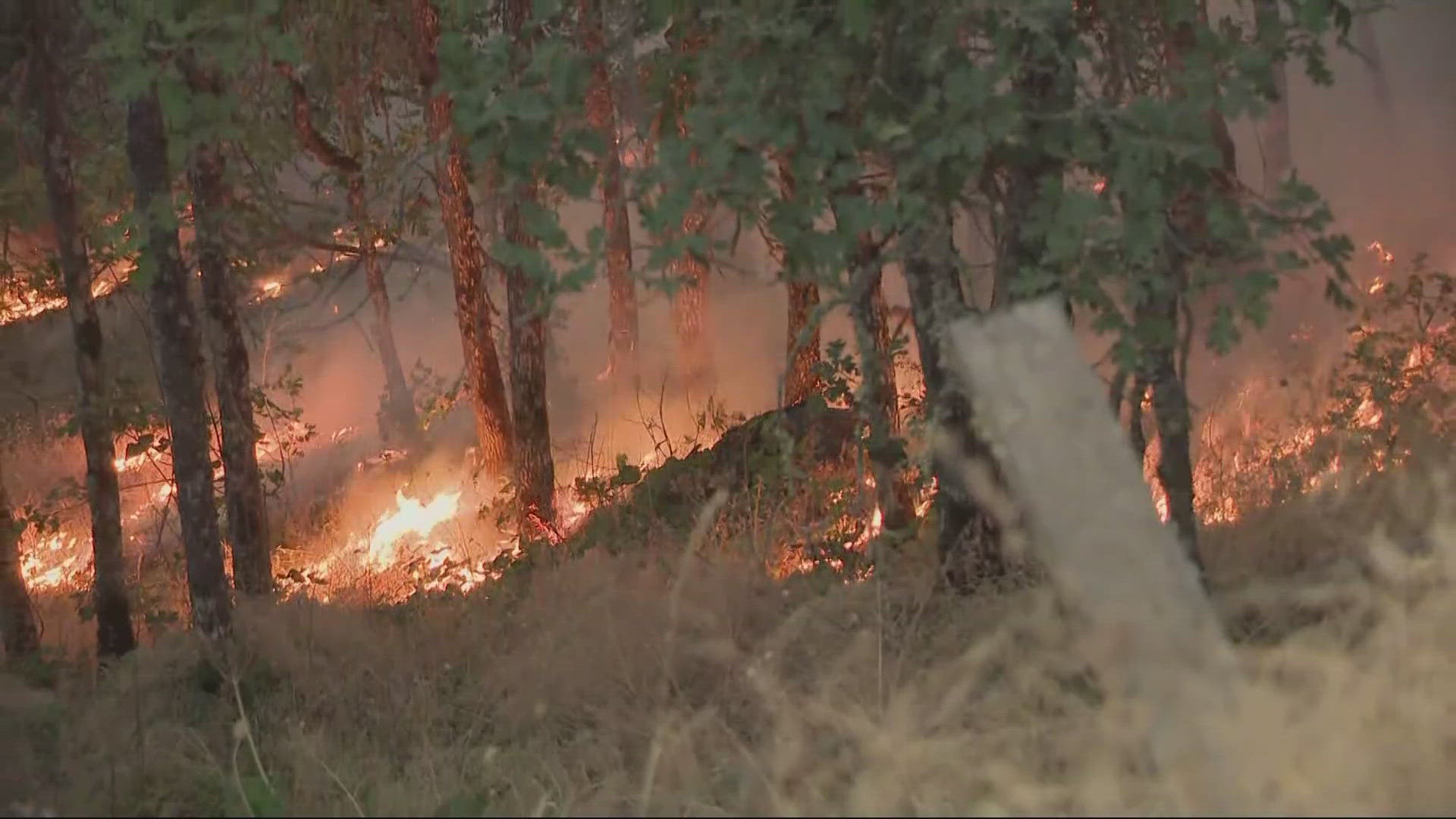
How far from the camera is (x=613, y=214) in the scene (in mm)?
13766

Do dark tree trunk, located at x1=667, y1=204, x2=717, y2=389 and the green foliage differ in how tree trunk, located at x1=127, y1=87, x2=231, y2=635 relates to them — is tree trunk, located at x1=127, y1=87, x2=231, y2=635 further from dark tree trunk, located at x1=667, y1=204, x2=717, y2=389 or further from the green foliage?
dark tree trunk, located at x1=667, y1=204, x2=717, y2=389

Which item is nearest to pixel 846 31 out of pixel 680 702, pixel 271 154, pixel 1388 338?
pixel 680 702

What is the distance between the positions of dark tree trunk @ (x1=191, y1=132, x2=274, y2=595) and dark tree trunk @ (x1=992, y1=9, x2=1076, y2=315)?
3.93 meters

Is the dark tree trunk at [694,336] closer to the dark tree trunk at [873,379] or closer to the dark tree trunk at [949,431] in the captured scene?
the dark tree trunk at [873,379]

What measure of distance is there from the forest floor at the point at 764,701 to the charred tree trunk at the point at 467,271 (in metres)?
4.65

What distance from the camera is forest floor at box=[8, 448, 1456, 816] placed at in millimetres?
2750

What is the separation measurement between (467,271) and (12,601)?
4.18m

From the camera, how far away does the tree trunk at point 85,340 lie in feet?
21.7

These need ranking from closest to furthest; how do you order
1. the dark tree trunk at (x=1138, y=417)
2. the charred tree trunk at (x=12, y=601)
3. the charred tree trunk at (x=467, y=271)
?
the dark tree trunk at (x=1138, y=417), the charred tree trunk at (x=12, y=601), the charred tree trunk at (x=467, y=271)

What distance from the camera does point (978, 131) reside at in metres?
3.61

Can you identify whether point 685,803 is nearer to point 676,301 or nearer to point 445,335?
point 676,301

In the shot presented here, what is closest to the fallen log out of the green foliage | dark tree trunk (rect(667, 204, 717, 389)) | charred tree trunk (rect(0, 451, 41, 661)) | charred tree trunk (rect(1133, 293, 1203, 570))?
A: charred tree trunk (rect(1133, 293, 1203, 570))

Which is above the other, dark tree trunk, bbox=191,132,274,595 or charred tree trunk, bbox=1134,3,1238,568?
dark tree trunk, bbox=191,132,274,595

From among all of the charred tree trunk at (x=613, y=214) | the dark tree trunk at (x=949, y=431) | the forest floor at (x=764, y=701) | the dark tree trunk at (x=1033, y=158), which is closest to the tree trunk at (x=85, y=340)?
the forest floor at (x=764, y=701)
